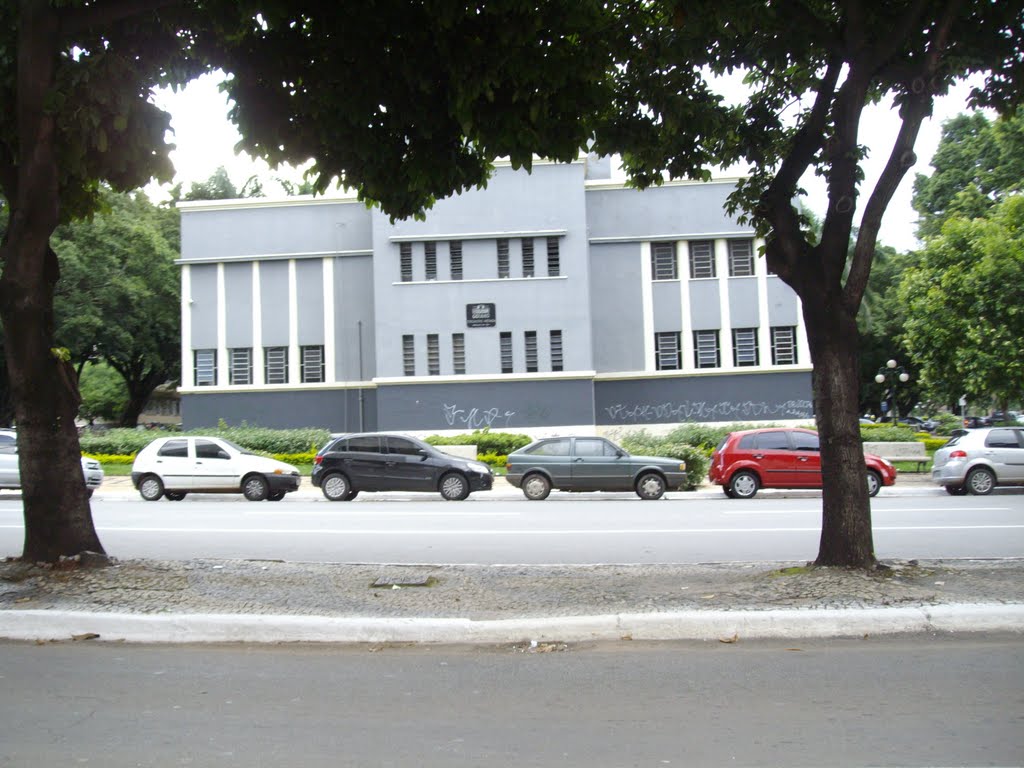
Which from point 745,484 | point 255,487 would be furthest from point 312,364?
point 745,484

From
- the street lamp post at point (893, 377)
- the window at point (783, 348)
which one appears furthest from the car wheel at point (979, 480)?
the window at point (783, 348)

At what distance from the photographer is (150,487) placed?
815 inches

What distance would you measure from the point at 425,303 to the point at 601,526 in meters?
20.5

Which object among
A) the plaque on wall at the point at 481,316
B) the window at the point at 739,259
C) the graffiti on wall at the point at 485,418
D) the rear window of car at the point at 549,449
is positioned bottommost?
the rear window of car at the point at 549,449

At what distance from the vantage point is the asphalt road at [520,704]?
4312 mm

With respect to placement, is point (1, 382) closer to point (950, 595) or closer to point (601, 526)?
point (601, 526)

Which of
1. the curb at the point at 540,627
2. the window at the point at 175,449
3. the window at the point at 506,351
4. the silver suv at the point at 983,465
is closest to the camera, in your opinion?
the curb at the point at 540,627

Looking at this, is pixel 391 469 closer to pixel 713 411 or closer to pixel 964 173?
pixel 713 411

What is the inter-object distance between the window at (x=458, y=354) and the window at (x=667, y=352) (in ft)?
25.0

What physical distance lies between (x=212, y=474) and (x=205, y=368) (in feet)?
53.6

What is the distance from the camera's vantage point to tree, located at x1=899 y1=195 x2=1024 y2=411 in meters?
23.7

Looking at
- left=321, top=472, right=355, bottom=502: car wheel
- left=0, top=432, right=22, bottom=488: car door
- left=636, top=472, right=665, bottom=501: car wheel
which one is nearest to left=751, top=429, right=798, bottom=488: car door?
left=636, top=472, right=665, bottom=501: car wheel

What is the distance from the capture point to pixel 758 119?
9.53 m

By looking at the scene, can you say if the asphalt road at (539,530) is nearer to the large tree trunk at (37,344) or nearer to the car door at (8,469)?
the large tree trunk at (37,344)
